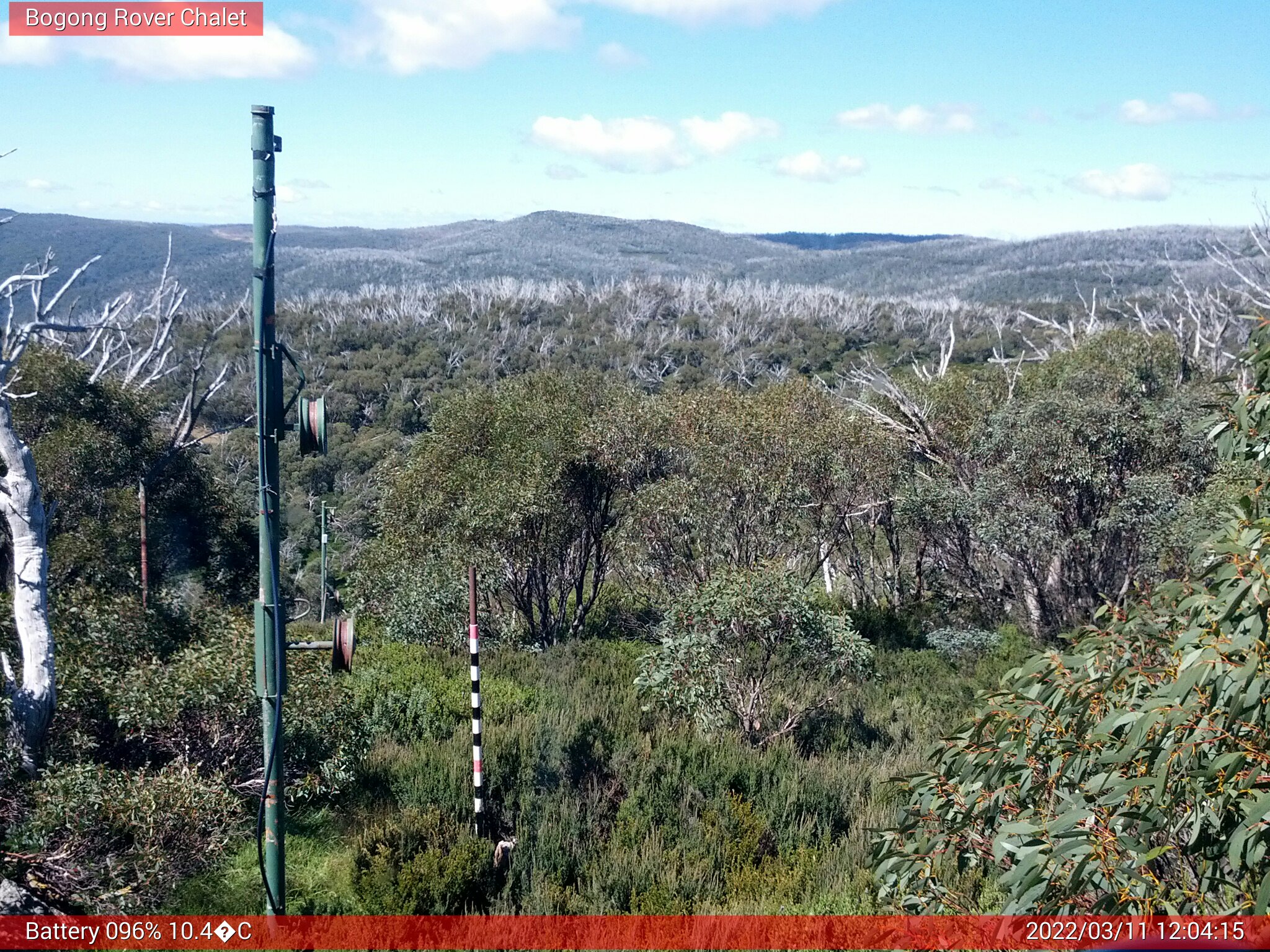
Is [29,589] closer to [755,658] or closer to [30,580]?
[30,580]

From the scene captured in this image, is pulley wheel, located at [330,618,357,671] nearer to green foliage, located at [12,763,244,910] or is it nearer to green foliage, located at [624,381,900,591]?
green foliage, located at [12,763,244,910]

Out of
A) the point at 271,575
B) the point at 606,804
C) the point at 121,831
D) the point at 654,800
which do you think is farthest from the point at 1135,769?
the point at 121,831

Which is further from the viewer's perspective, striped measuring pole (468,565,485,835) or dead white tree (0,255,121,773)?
striped measuring pole (468,565,485,835)

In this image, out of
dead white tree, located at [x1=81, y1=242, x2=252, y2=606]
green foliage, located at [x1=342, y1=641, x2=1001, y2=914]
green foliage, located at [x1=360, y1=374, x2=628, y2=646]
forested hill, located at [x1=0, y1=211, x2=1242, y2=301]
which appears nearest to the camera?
green foliage, located at [x1=342, y1=641, x2=1001, y2=914]

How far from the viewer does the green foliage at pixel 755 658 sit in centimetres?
1002

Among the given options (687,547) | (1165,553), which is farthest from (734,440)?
(1165,553)

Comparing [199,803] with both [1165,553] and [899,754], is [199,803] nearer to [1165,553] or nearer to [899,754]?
[899,754]

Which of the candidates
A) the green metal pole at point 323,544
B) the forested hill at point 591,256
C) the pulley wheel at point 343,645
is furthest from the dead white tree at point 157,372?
the forested hill at point 591,256

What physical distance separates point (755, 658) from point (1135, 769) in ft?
24.2

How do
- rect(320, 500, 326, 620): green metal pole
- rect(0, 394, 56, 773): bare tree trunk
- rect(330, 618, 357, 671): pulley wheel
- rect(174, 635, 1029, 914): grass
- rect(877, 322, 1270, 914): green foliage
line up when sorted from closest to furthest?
rect(877, 322, 1270, 914): green foliage < rect(330, 618, 357, 671): pulley wheel < rect(174, 635, 1029, 914): grass < rect(0, 394, 56, 773): bare tree trunk < rect(320, 500, 326, 620): green metal pole

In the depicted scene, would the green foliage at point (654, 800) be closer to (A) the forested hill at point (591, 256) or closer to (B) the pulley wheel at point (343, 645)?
(B) the pulley wheel at point (343, 645)

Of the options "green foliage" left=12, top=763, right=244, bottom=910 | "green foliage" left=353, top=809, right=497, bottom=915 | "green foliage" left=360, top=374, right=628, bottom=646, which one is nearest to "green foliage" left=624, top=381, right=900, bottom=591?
"green foliage" left=360, top=374, right=628, bottom=646

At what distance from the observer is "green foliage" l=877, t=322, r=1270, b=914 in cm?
280

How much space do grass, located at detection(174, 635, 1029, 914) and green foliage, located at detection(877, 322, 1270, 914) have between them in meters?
2.38
